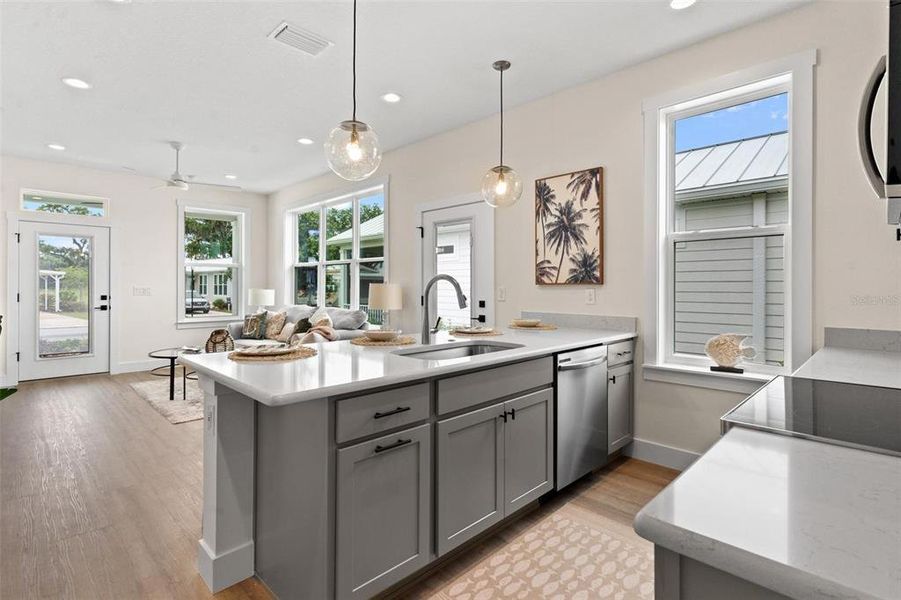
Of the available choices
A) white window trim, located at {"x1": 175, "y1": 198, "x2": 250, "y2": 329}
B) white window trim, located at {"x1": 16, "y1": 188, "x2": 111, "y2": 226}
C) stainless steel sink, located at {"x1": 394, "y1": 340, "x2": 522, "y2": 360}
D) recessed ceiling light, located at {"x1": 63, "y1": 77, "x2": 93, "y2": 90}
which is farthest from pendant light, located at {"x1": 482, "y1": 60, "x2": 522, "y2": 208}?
white window trim, located at {"x1": 16, "y1": 188, "x2": 111, "y2": 226}

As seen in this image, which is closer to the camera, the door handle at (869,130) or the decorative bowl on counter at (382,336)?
the door handle at (869,130)

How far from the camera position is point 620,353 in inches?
121

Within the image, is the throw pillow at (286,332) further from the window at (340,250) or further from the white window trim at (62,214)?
the white window trim at (62,214)

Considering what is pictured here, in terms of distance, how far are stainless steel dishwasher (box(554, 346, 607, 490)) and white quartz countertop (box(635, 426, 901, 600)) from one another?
5.65 feet

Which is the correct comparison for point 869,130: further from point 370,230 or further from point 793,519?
point 370,230

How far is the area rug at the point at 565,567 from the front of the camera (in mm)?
1831

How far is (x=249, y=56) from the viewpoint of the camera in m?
3.12

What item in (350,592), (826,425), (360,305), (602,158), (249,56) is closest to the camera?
(826,425)

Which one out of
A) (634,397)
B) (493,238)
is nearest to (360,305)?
(493,238)

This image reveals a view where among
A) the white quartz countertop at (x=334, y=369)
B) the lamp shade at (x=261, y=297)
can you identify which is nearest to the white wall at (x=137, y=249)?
the lamp shade at (x=261, y=297)

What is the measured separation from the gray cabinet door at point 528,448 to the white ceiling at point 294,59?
2235mm

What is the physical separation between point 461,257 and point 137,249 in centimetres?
506

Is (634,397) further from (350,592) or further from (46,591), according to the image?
(46,591)

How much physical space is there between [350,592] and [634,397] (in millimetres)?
2389
